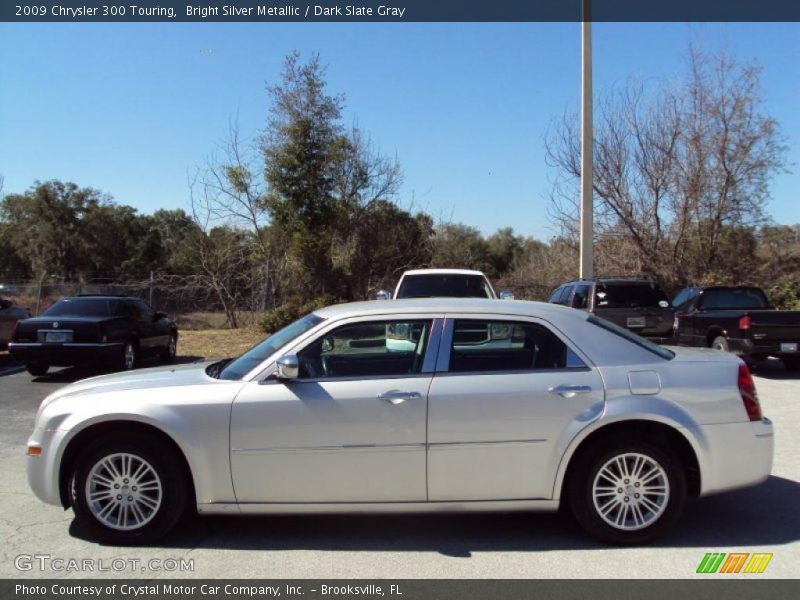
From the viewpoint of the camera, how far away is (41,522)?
462cm

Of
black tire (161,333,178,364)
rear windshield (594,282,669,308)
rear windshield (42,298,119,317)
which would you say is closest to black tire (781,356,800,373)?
rear windshield (594,282,669,308)

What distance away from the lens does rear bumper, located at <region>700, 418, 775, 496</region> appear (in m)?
4.13

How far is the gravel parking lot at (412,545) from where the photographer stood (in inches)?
149

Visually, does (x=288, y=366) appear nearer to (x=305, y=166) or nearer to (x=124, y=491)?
(x=124, y=491)

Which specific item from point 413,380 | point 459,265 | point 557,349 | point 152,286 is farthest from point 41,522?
point 459,265

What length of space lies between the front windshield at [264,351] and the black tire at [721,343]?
29.2 ft

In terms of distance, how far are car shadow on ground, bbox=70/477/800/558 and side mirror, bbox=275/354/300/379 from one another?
44.5 inches

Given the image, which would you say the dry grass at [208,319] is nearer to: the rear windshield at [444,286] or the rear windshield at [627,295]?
the rear windshield at [444,286]

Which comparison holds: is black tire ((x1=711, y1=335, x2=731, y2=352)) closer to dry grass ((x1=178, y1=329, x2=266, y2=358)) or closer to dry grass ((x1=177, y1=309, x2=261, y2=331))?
dry grass ((x1=178, y1=329, x2=266, y2=358))

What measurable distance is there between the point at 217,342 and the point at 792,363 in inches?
497

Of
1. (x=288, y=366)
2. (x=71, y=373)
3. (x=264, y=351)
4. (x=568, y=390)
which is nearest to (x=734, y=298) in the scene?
(x=568, y=390)

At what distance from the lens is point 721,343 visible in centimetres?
1120
